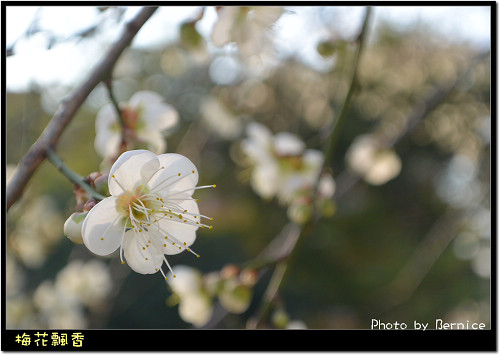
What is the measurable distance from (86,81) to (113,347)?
17.8 inches

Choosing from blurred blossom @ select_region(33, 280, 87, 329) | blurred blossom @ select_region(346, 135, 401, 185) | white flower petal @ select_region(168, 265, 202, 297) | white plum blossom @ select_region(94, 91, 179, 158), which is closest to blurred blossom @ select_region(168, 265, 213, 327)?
white flower petal @ select_region(168, 265, 202, 297)

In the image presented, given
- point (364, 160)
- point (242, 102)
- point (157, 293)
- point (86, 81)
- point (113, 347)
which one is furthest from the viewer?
point (157, 293)

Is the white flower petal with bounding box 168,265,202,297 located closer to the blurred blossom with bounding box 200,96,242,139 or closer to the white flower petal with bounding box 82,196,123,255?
the white flower petal with bounding box 82,196,123,255

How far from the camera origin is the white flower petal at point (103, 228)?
0.50m

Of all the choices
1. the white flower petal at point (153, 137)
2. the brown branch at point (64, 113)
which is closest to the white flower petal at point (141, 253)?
the brown branch at point (64, 113)

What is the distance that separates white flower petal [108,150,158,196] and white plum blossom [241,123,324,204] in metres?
0.72

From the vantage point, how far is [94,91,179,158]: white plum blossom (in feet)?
2.82

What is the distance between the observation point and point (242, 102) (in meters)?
1.93

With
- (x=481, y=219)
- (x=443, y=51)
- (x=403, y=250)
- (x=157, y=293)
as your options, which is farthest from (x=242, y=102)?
(x=403, y=250)

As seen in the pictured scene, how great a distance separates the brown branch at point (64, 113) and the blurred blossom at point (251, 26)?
6.8 inches

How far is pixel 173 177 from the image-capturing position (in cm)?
58

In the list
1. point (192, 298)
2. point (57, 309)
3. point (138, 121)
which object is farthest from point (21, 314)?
point (138, 121)

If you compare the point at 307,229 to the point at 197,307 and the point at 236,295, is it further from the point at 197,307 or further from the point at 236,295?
the point at 197,307

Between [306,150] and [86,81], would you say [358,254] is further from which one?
[86,81]
